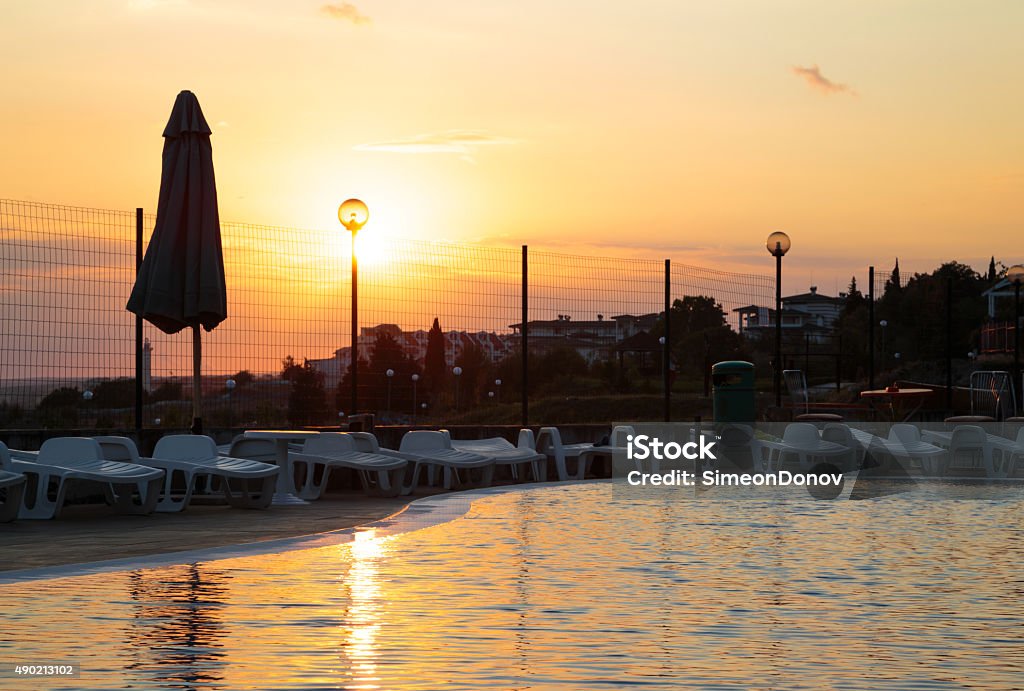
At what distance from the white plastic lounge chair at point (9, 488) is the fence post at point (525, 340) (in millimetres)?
8692

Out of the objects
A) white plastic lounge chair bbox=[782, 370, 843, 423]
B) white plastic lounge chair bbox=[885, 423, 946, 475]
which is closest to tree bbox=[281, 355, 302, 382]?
white plastic lounge chair bbox=[885, 423, 946, 475]

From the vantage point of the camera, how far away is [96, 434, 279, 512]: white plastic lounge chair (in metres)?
12.0

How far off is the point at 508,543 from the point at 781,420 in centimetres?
1353

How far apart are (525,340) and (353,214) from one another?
11.4 feet

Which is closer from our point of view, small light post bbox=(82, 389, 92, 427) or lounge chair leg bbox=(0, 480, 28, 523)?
lounge chair leg bbox=(0, 480, 28, 523)

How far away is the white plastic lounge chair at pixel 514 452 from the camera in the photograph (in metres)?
16.5

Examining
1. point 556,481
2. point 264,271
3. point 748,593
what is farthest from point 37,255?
point 748,593

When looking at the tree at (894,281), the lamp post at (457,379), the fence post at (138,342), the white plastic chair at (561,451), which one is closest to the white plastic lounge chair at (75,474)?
the fence post at (138,342)

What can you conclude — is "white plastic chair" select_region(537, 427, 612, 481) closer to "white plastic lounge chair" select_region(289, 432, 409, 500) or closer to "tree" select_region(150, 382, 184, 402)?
"white plastic lounge chair" select_region(289, 432, 409, 500)

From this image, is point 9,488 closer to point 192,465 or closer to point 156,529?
point 156,529

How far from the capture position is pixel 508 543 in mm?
9453

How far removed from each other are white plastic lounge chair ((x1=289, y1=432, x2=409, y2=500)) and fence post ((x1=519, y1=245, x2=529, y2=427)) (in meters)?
4.47

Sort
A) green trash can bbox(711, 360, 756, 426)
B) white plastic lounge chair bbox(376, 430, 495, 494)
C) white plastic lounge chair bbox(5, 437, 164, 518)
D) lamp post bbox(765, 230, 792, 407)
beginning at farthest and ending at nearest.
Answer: lamp post bbox(765, 230, 792, 407) → green trash can bbox(711, 360, 756, 426) → white plastic lounge chair bbox(376, 430, 495, 494) → white plastic lounge chair bbox(5, 437, 164, 518)

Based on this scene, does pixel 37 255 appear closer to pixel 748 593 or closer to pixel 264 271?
pixel 264 271
